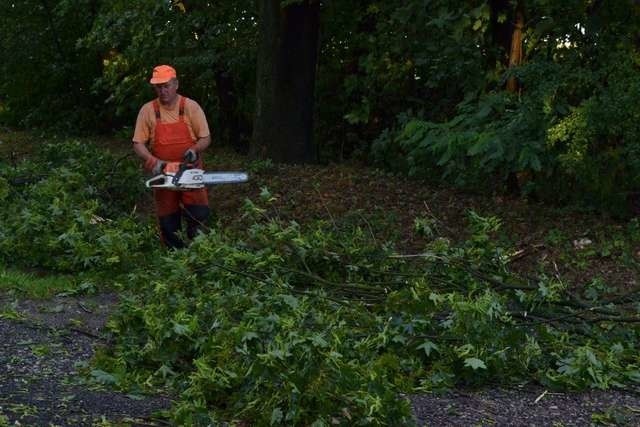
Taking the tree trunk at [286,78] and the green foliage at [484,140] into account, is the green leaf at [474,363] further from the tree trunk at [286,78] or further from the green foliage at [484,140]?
the tree trunk at [286,78]

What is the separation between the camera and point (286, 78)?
41.7ft

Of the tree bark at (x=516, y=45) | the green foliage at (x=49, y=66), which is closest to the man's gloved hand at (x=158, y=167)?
the tree bark at (x=516, y=45)

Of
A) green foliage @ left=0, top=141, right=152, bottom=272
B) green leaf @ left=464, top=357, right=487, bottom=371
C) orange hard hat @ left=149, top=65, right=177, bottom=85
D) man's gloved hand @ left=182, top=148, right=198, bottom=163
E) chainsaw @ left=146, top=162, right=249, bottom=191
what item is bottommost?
green leaf @ left=464, top=357, right=487, bottom=371

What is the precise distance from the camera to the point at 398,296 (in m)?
6.11

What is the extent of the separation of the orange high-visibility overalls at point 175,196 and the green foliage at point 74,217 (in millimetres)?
315

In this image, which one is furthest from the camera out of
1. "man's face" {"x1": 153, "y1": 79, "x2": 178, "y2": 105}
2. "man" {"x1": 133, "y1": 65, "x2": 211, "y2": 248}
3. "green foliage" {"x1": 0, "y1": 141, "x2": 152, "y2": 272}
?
"man" {"x1": 133, "y1": 65, "x2": 211, "y2": 248}

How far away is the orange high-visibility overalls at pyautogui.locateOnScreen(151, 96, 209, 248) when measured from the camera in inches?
341

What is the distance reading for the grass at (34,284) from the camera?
7586 millimetres

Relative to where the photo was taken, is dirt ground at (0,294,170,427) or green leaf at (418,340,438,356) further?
green leaf at (418,340,438,356)

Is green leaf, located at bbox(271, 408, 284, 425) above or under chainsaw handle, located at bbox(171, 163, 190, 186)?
under

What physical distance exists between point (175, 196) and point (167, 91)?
34.9 inches

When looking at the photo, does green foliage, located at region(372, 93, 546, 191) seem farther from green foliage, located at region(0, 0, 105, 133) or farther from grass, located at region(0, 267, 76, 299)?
green foliage, located at region(0, 0, 105, 133)

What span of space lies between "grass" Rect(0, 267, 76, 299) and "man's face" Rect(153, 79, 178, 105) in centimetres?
161

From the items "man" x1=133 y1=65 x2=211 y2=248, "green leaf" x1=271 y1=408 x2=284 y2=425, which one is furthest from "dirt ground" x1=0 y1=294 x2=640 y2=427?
"man" x1=133 y1=65 x2=211 y2=248
